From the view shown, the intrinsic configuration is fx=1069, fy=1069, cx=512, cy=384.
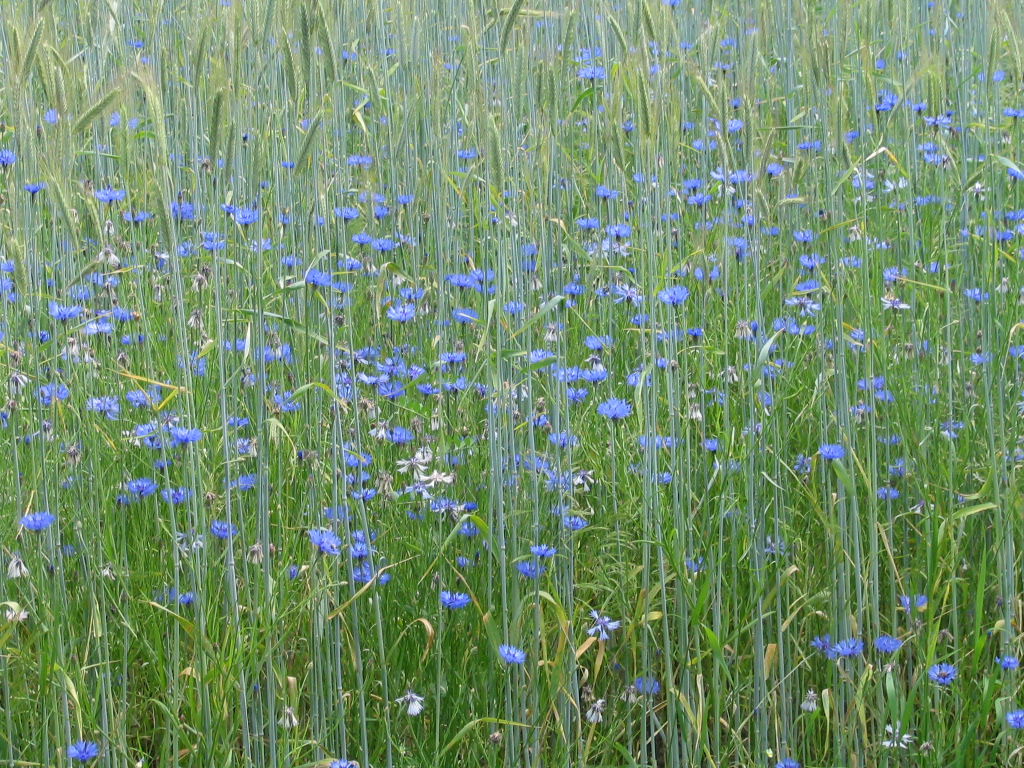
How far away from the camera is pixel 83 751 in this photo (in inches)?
49.8

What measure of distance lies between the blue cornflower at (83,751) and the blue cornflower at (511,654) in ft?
1.63

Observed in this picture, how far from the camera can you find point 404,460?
1677mm

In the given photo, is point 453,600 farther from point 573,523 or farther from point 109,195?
point 109,195

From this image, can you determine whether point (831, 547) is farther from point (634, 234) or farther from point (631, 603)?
point (634, 234)

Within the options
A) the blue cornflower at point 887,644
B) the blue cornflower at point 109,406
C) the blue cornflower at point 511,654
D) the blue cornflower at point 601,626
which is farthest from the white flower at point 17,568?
the blue cornflower at point 887,644

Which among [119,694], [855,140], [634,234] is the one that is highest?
[855,140]

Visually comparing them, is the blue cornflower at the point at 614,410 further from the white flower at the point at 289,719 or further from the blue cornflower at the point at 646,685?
the white flower at the point at 289,719

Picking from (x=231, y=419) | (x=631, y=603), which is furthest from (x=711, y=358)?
(x=231, y=419)

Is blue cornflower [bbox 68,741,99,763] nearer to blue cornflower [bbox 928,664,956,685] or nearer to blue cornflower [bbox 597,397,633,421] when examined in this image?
blue cornflower [bbox 597,397,633,421]

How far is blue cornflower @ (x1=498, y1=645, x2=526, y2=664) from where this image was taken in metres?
1.33

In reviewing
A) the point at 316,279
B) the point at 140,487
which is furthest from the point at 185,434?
the point at 316,279

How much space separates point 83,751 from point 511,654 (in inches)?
20.5

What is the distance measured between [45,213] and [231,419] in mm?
1203

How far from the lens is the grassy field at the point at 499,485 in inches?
52.6
